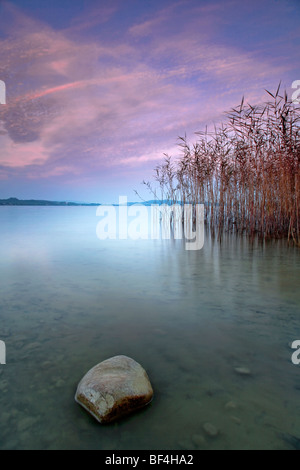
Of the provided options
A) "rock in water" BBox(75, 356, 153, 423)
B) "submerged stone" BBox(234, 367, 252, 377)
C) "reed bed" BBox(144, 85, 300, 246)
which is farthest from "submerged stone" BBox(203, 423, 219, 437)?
"reed bed" BBox(144, 85, 300, 246)

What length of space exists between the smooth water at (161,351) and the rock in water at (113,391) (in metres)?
0.04

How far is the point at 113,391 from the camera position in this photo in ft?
3.89

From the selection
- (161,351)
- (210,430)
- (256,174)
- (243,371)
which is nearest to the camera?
(210,430)

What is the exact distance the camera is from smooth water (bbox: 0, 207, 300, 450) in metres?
1.09

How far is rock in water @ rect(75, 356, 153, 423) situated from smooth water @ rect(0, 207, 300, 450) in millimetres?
44

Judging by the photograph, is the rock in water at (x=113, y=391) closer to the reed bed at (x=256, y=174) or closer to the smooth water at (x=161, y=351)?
the smooth water at (x=161, y=351)

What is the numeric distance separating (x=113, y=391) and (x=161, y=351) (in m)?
0.56

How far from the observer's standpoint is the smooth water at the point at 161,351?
42.8 inches

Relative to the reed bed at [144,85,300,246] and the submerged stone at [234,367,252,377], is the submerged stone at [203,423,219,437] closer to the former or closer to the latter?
the submerged stone at [234,367,252,377]

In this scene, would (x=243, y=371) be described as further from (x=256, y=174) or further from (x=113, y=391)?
(x=256, y=174)

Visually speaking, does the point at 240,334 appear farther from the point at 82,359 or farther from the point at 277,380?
the point at 82,359

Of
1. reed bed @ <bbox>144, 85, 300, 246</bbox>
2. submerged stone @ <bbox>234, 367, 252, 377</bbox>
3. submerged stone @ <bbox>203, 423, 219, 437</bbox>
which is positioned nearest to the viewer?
submerged stone @ <bbox>203, 423, 219, 437</bbox>

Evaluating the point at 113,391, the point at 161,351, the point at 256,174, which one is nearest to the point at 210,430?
the point at 113,391
